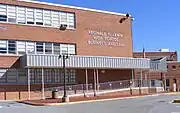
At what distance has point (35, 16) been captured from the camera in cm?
4547

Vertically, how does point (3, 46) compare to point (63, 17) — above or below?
below

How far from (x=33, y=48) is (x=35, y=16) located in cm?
362

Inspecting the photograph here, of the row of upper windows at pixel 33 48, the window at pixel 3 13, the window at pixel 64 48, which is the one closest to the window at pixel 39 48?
the row of upper windows at pixel 33 48

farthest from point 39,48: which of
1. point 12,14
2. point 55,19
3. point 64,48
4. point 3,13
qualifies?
point 3,13

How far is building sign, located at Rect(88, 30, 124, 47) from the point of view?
5028 cm

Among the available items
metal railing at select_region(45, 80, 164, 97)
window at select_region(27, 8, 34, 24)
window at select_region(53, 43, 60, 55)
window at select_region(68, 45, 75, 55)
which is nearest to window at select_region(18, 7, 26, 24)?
window at select_region(27, 8, 34, 24)

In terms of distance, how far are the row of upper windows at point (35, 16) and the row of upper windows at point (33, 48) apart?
2239 millimetres

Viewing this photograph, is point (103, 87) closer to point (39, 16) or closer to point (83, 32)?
point (83, 32)

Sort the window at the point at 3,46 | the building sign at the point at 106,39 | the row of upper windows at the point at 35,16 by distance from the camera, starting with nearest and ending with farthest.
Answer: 1. the window at the point at 3,46
2. the row of upper windows at the point at 35,16
3. the building sign at the point at 106,39

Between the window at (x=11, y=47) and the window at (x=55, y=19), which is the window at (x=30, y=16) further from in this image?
the window at (x=11, y=47)

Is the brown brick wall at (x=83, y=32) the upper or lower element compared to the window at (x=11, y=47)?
upper

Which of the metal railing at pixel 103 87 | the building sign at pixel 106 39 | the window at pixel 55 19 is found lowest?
the metal railing at pixel 103 87

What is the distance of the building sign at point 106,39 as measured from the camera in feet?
165

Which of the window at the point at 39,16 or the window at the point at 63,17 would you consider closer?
the window at the point at 39,16
